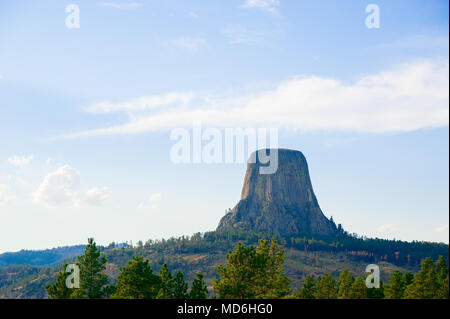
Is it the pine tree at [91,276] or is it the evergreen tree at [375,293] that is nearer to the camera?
the pine tree at [91,276]

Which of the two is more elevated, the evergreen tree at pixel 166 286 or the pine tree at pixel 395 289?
the evergreen tree at pixel 166 286

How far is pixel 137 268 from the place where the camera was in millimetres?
59125

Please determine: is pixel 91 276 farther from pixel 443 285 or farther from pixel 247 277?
pixel 443 285

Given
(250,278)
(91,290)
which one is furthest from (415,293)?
(91,290)

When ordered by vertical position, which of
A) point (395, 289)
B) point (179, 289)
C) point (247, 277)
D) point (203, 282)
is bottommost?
point (395, 289)

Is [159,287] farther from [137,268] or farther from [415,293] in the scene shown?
[415,293]

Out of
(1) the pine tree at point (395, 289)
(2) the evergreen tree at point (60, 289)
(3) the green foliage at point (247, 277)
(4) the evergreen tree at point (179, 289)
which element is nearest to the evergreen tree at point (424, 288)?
(1) the pine tree at point (395, 289)

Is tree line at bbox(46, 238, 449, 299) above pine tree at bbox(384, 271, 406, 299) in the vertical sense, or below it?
above

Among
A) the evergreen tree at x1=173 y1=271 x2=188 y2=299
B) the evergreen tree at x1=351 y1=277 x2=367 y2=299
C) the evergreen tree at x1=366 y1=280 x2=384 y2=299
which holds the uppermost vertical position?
the evergreen tree at x1=173 y1=271 x2=188 y2=299

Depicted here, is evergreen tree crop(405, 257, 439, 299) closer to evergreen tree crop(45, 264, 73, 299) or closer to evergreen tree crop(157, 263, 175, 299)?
evergreen tree crop(157, 263, 175, 299)

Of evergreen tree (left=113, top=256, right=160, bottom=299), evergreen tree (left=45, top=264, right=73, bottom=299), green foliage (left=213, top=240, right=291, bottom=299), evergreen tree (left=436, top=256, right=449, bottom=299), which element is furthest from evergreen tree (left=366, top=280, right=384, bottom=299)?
evergreen tree (left=45, top=264, right=73, bottom=299)

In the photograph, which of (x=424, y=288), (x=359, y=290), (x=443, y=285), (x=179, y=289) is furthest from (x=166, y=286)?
(x=443, y=285)

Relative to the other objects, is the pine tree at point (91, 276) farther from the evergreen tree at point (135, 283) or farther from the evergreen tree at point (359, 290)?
the evergreen tree at point (359, 290)
